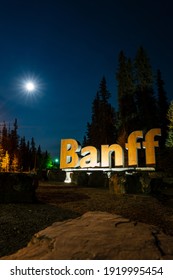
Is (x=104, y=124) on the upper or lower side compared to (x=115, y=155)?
upper

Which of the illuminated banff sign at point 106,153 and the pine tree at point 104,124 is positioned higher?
the pine tree at point 104,124

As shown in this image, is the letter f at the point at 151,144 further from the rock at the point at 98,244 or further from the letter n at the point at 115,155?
the rock at the point at 98,244

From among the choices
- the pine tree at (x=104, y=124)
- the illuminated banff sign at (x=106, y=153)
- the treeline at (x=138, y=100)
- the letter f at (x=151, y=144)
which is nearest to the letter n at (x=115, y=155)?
the illuminated banff sign at (x=106, y=153)

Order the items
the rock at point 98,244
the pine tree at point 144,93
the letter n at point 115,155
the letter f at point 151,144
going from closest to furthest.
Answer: the rock at point 98,244 → the letter f at point 151,144 → the letter n at point 115,155 → the pine tree at point 144,93

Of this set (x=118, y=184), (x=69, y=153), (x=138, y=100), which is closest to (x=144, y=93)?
(x=138, y=100)

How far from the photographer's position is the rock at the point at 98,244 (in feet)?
6.71

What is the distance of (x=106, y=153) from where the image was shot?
78.7ft

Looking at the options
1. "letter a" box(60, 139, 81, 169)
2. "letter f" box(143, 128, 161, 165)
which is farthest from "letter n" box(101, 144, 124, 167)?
"letter a" box(60, 139, 81, 169)

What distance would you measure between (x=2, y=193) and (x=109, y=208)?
A: 4810mm

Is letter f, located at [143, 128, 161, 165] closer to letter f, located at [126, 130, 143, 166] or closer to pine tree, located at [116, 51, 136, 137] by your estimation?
letter f, located at [126, 130, 143, 166]

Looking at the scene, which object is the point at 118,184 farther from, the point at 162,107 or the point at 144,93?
the point at 162,107

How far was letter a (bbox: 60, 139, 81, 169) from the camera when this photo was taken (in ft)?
83.2

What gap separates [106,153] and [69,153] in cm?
516
